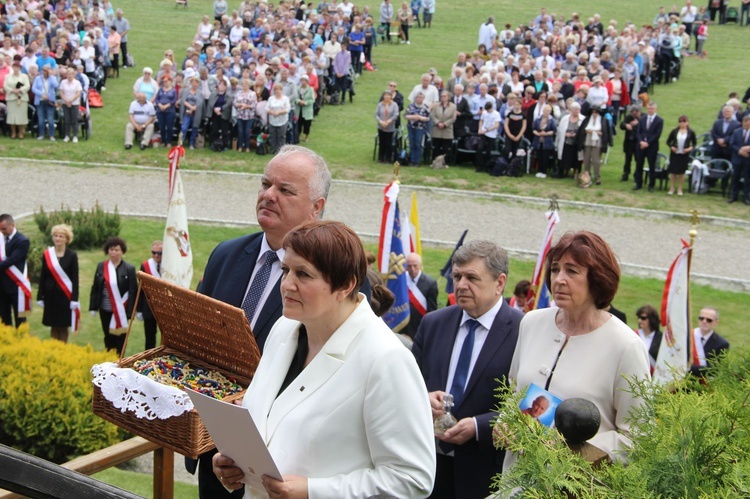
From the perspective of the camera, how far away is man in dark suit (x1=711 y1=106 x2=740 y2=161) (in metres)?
21.7

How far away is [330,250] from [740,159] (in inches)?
749

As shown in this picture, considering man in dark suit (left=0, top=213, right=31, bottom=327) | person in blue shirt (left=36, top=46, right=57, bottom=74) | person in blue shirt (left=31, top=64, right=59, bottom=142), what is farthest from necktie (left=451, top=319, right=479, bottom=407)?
person in blue shirt (left=36, top=46, right=57, bottom=74)

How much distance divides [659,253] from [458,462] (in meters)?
12.8

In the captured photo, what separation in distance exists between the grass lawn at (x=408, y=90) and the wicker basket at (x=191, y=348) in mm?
16792

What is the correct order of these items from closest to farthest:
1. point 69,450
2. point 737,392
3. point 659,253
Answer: point 737,392, point 69,450, point 659,253

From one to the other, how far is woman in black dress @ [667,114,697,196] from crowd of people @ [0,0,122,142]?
43.9 feet

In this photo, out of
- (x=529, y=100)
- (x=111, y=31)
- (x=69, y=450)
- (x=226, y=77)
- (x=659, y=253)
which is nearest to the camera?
(x=69, y=450)

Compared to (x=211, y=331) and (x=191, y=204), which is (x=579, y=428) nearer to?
(x=211, y=331)

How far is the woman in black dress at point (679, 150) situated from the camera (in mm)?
20750

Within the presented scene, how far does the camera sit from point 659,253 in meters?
17.2

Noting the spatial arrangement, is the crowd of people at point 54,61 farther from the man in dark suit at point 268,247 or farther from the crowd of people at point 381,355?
the man in dark suit at point 268,247

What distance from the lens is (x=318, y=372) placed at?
3428 millimetres

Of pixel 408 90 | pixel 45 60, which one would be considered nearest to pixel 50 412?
pixel 45 60

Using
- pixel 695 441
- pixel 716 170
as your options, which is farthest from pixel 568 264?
pixel 716 170
